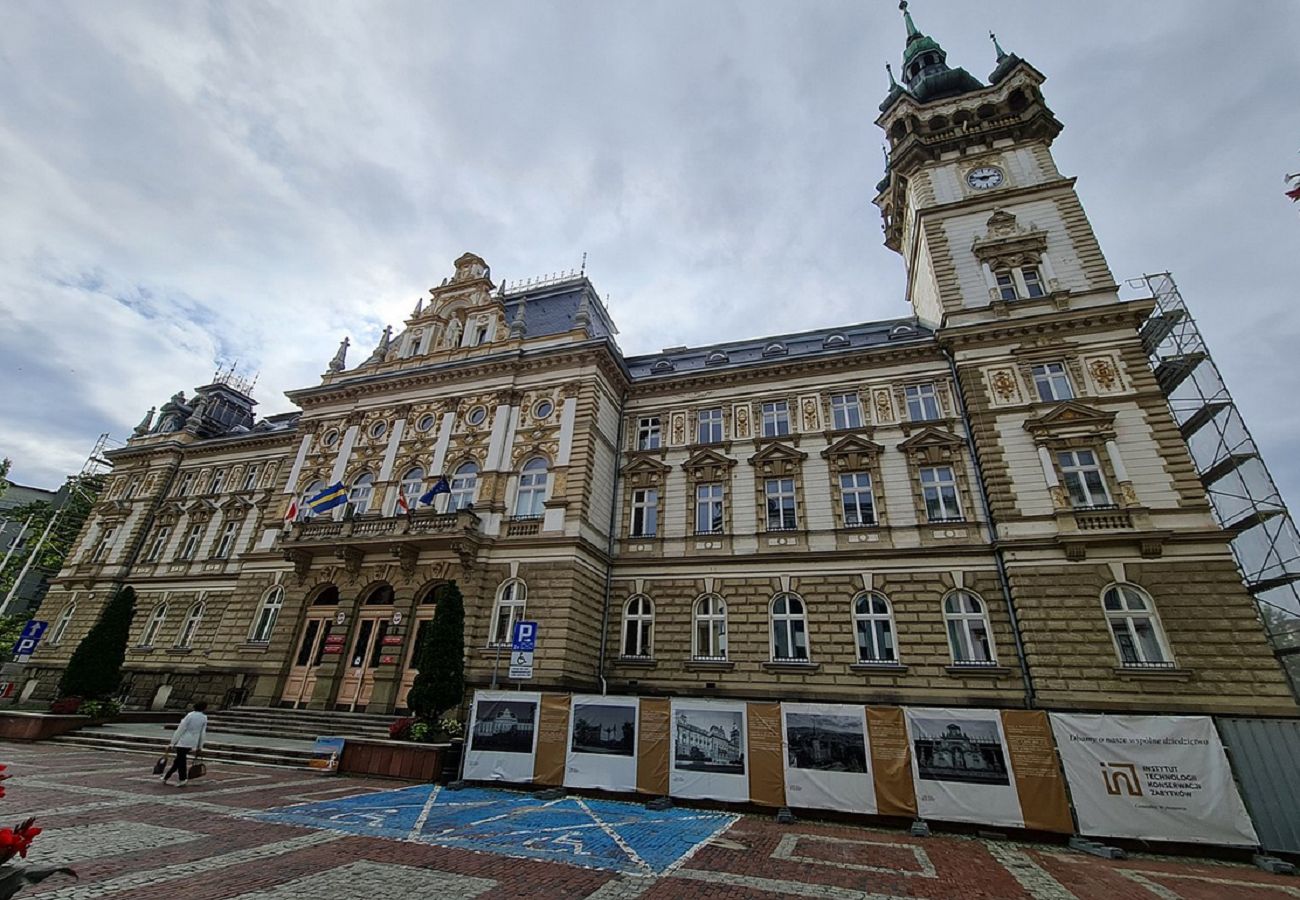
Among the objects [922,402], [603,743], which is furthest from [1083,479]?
[603,743]

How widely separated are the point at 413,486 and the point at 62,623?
1111 inches

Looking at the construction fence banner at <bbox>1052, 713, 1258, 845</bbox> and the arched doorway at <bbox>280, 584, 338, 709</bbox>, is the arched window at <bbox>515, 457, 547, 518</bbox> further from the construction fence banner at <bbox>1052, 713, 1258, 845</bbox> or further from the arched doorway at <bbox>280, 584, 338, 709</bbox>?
the construction fence banner at <bbox>1052, 713, 1258, 845</bbox>

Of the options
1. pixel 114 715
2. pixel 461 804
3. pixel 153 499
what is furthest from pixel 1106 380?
pixel 153 499

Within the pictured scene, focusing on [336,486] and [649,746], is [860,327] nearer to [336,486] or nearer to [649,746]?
[649,746]

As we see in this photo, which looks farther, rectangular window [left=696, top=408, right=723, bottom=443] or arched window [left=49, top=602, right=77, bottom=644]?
arched window [left=49, top=602, right=77, bottom=644]

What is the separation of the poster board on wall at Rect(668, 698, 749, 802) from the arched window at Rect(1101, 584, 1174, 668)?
1267 cm

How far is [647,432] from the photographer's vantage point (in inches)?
1093

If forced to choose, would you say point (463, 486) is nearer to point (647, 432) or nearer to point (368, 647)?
point (368, 647)

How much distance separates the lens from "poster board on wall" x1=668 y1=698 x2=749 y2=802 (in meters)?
13.4

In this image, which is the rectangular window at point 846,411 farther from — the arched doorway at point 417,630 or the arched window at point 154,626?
the arched window at point 154,626

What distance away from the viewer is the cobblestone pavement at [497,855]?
7.81 metres

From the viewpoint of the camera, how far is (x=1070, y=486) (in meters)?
20.0

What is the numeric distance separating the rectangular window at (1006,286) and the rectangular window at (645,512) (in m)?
17.2

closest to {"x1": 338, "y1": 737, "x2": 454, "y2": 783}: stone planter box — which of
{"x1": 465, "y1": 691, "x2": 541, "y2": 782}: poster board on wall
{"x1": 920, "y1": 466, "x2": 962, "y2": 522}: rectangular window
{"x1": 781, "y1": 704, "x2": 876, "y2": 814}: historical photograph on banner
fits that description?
{"x1": 465, "y1": 691, "x2": 541, "y2": 782}: poster board on wall
